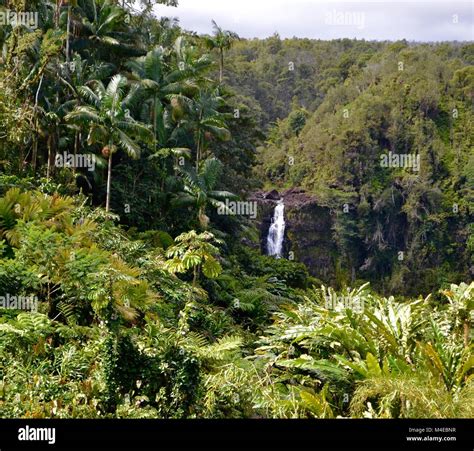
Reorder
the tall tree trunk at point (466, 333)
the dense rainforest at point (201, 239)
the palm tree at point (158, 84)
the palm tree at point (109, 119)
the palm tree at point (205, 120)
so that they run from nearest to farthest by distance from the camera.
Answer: the dense rainforest at point (201, 239), the tall tree trunk at point (466, 333), the palm tree at point (109, 119), the palm tree at point (158, 84), the palm tree at point (205, 120)

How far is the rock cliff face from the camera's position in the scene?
44.9m

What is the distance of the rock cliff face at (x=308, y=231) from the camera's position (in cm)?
4491

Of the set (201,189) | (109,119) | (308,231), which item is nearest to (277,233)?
(308,231)

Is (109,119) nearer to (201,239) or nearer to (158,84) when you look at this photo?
(158,84)

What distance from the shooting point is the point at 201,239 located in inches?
412

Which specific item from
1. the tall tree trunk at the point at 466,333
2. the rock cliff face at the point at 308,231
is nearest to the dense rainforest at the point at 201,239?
the tall tree trunk at the point at 466,333

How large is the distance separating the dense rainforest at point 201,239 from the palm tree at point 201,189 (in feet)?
0.24

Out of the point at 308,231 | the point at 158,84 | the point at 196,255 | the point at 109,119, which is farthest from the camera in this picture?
the point at 308,231

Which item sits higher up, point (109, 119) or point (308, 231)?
point (109, 119)

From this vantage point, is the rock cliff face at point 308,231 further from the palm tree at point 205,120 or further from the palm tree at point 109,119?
the palm tree at point 109,119

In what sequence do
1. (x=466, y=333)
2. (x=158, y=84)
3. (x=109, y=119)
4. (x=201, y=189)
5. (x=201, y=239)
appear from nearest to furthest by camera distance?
(x=466, y=333)
(x=201, y=239)
(x=109, y=119)
(x=201, y=189)
(x=158, y=84)

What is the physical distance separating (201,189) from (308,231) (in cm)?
2734

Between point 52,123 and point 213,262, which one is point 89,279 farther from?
point 52,123
